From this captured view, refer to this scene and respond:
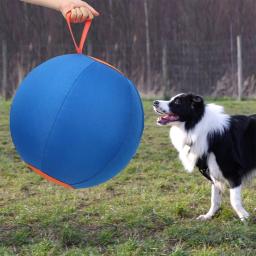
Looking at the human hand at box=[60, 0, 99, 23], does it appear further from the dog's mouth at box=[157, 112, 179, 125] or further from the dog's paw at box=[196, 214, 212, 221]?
the dog's paw at box=[196, 214, 212, 221]

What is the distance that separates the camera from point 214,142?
446 centimetres

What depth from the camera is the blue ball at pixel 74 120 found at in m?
3.23

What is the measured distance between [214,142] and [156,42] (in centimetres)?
1208

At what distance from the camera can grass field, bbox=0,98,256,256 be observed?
11.4ft

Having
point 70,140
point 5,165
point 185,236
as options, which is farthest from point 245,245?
point 5,165

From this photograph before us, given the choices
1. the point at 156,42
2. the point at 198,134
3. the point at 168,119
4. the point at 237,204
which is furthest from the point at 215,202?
the point at 156,42

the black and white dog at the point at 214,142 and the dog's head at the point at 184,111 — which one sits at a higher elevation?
the dog's head at the point at 184,111

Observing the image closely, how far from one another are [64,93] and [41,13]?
541 inches

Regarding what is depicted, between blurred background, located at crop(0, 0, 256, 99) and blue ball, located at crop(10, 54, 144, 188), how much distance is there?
39.2 feet

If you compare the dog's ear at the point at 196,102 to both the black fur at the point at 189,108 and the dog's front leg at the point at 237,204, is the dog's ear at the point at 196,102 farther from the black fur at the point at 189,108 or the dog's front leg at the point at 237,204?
the dog's front leg at the point at 237,204

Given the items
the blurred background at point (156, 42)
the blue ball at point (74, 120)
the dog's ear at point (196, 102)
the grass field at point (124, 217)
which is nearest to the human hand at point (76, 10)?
the blue ball at point (74, 120)

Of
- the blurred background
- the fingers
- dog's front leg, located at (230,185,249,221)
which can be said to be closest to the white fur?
dog's front leg, located at (230,185,249,221)

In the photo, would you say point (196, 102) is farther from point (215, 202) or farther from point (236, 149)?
point (215, 202)

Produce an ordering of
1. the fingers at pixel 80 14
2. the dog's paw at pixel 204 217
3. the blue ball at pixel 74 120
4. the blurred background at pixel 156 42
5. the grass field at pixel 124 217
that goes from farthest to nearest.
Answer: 1. the blurred background at pixel 156 42
2. the dog's paw at pixel 204 217
3. the fingers at pixel 80 14
4. the grass field at pixel 124 217
5. the blue ball at pixel 74 120
